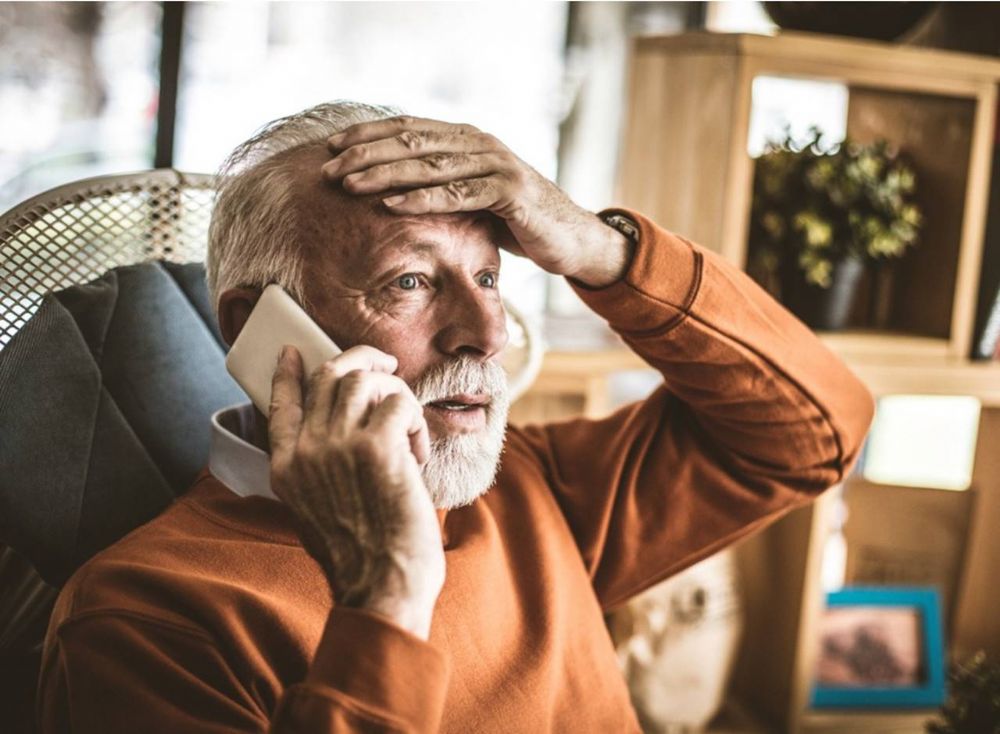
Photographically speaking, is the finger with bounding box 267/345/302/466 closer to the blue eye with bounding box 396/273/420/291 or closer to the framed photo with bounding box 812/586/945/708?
the blue eye with bounding box 396/273/420/291

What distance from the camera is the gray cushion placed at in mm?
1108

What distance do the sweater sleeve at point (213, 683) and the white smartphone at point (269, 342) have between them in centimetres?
27

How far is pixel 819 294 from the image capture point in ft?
6.72

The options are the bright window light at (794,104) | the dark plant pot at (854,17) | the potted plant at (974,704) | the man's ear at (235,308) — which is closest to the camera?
the man's ear at (235,308)

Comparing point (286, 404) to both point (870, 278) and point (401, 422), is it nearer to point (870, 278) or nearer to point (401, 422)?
point (401, 422)

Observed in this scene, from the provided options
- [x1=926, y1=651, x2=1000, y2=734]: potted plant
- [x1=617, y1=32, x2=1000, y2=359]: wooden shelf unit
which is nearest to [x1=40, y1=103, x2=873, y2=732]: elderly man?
[x1=926, y1=651, x2=1000, y2=734]: potted plant

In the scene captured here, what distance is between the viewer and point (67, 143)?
296 cm

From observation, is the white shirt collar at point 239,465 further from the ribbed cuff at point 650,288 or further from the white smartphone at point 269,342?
the ribbed cuff at point 650,288

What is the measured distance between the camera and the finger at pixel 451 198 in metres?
1.05

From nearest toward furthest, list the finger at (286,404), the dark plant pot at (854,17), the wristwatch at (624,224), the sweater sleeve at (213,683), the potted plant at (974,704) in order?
1. the sweater sleeve at (213,683)
2. the finger at (286,404)
3. the wristwatch at (624,224)
4. the potted plant at (974,704)
5. the dark plant pot at (854,17)

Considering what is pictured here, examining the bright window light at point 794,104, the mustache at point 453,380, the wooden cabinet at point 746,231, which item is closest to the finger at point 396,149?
the mustache at point 453,380

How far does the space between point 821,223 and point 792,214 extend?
6 cm

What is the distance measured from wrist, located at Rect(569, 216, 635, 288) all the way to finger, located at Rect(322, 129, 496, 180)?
198mm

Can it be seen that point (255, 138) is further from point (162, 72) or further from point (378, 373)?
point (162, 72)
